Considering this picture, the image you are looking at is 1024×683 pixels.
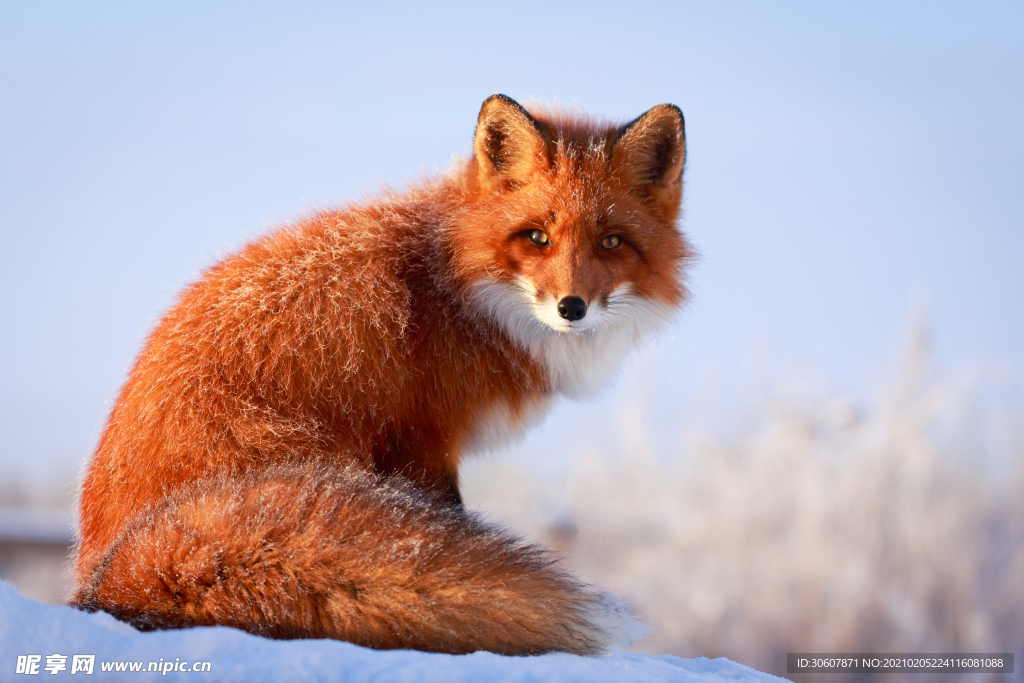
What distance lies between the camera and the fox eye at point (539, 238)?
355 cm

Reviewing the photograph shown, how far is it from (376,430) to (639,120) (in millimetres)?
2058

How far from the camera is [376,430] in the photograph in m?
3.30

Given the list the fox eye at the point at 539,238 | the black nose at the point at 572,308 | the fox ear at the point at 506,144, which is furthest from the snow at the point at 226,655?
the fox ear at the point at 506,144

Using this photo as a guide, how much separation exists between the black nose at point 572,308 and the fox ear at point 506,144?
2.66 feet

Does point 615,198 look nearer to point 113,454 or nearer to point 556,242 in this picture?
point 556,242

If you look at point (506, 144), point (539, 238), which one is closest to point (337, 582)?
point (539, 238)

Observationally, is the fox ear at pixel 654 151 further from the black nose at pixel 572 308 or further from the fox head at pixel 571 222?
the black nose at pixel 572 308

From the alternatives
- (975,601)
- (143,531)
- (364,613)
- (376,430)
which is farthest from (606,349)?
(975,601)

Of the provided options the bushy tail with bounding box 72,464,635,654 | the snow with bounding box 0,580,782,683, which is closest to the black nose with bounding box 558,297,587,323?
the bushy tail with bounding box 72,464,635,654

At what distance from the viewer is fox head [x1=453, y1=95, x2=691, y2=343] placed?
11.4 feet

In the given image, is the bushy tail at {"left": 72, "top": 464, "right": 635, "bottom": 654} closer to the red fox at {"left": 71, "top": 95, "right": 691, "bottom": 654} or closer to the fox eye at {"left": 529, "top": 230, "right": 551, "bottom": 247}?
the red fox at {"left": 71, "top": 95, "right": 691, "bottom": 654}

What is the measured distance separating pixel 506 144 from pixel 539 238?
617 mm

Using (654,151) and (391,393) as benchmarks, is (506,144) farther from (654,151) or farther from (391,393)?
(391,393)

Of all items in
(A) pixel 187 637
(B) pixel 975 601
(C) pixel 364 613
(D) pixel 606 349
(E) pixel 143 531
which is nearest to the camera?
(A) pixel 187 637
